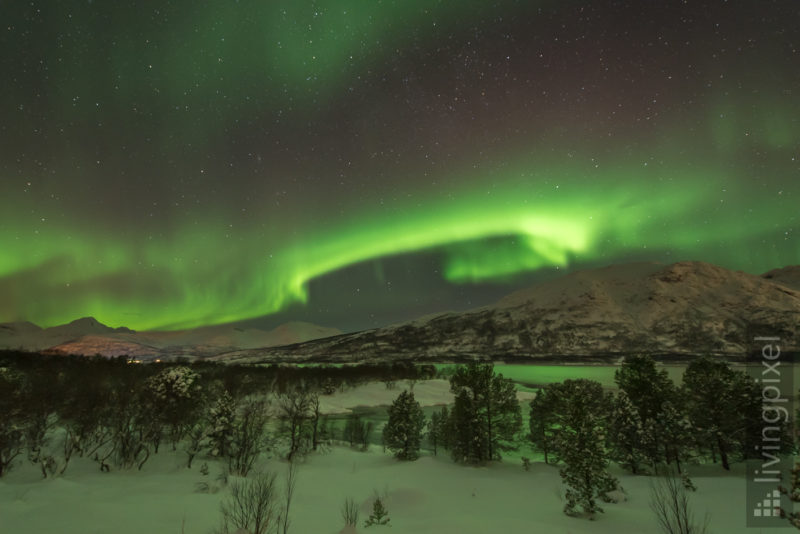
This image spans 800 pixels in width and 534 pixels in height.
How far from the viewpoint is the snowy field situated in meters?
26.6

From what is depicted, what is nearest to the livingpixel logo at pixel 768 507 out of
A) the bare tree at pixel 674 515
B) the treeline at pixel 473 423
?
the bare tree at pixel 674 515

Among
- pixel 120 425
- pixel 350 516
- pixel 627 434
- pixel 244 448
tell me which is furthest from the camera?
pixel 627 434

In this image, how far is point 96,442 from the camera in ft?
149

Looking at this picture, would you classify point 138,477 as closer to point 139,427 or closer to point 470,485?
point 139,427

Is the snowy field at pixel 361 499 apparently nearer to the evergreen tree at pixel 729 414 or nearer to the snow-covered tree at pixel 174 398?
the evergreen tree at pixel 729 414

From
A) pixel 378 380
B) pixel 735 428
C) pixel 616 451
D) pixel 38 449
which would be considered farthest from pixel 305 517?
pixel 378 380

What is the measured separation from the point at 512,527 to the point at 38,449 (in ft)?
136

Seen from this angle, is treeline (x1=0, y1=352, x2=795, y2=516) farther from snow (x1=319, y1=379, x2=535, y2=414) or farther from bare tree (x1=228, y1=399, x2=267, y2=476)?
snow (x1=319, y1=379, x2=535, y2=414)

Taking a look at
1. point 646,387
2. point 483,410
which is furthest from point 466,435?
point 646,387

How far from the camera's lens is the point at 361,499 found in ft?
130

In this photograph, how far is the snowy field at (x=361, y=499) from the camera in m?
26.6

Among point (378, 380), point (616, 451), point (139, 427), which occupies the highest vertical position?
point (139, 427)

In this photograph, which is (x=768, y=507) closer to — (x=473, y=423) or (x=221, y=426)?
(x=473, y=423)

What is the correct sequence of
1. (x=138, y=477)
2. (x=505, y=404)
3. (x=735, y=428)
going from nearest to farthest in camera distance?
1. (x=138, y=477)
2. (x=735, y=428)
3. (x=505, y=404)
